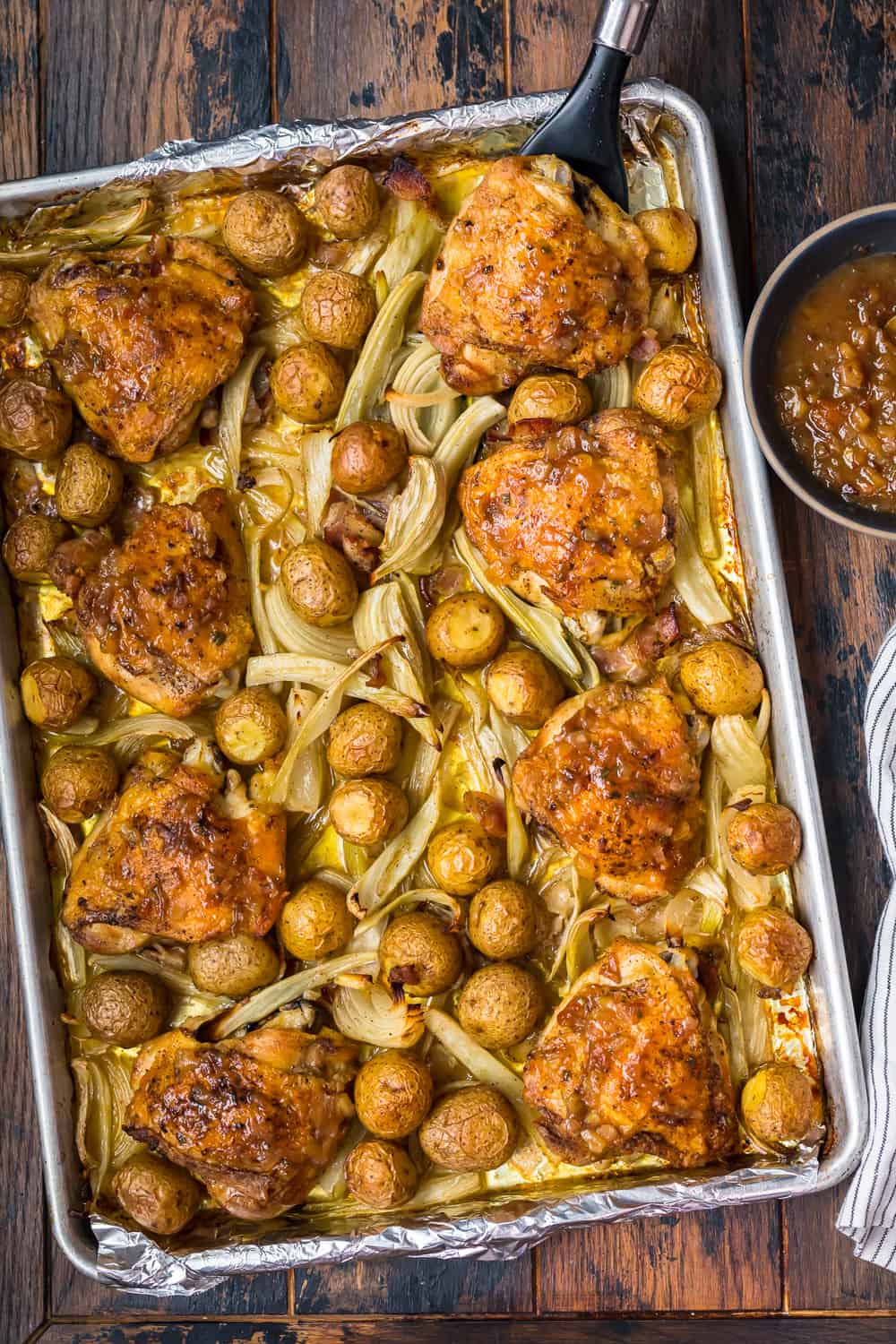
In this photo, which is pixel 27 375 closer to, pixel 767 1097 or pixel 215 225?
pixel 215 225

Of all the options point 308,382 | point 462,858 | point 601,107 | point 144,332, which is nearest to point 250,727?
point 462,858

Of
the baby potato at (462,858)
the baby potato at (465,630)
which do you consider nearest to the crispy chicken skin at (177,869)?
the baby potato at (462,858)

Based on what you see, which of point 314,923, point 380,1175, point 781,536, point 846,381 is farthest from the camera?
point 781,536

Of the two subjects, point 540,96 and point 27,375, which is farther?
point 27,375

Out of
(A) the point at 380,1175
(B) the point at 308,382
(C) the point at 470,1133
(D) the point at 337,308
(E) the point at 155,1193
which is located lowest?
(E) the point at 155,1193

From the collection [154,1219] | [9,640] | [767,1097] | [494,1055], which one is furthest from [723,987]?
[9,640]

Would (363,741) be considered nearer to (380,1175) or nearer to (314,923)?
(314,923)
